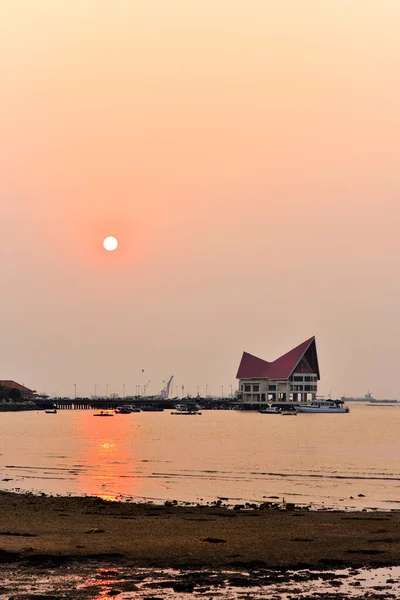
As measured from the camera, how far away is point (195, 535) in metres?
24.7

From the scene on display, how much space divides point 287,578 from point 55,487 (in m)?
24.6

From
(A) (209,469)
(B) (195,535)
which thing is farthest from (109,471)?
(B) (195,535)

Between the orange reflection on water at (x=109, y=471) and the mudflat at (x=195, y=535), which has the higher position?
Answer: the orange reflection on water at (x=109, y=471)

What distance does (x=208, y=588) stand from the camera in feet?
59.4

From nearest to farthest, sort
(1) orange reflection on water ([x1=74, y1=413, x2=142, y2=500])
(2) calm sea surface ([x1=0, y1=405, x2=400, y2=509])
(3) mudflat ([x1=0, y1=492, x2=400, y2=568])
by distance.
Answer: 1. (3) mudflat ([x1=0, y1=492, x2=400, y2=568])
2. (2) calm sea surface ([x1=0, y1=405, x2=400, y2=509])
3. (1) orange reflection on water ([x1=74, y1=413, x2=142, y2=500])

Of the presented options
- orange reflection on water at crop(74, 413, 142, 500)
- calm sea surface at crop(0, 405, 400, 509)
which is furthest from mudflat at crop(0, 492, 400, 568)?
orange reflection on water at crop(74, 413, 142, 500)

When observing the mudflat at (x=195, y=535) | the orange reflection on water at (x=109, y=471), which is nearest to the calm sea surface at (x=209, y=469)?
the orange reflection on water at (x=109, y=471)

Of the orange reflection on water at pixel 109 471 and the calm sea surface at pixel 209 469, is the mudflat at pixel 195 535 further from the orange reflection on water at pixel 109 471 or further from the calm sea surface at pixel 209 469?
the orange reflection on water at pixel 109 471

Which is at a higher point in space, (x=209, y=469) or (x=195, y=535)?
(x=209, y=469)

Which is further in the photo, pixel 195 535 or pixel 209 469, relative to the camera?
pixel 209 469

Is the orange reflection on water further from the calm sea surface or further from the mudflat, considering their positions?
the mudflat

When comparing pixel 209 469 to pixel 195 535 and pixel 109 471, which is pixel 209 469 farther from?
pixel 195 535

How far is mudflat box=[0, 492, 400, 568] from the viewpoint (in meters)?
21.1

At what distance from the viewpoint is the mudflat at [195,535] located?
21125 millimetres
